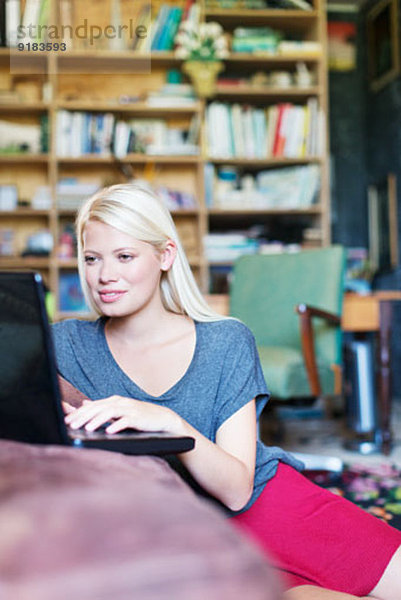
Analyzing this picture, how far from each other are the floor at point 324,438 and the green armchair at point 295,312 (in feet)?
1.29

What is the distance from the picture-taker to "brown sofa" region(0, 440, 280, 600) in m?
0.27

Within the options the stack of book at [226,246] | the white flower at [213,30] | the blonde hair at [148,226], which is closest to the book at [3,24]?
the white flower at [213,30]

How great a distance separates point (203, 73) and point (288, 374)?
7.04 feet

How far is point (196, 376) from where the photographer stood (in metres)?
1.13

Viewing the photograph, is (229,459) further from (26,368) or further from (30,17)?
(30,17)

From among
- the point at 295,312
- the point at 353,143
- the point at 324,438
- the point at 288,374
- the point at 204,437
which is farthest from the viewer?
the point at 353,143

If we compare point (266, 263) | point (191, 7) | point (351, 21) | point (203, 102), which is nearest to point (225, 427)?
point (266, 263)

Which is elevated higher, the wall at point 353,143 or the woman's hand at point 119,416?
the wall at point 353,143

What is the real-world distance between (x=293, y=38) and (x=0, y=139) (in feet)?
6.50

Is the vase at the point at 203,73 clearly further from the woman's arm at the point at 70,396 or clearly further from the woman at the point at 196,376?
the woman's arm at the point at 70,396

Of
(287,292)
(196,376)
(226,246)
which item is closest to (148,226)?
(196,376)

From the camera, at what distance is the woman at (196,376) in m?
1.11

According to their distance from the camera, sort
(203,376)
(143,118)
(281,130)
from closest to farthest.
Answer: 1. (203,376)
2. (281,130)
3. (143,118)

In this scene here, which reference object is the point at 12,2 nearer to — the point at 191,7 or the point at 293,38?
the point at 191,7
